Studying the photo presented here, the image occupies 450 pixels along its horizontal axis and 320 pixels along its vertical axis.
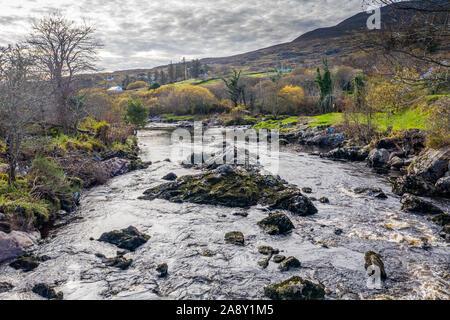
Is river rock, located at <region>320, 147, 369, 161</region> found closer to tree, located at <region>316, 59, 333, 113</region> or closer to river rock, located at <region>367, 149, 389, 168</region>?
river rock, located at <region>367, 149, 389, 168</region>

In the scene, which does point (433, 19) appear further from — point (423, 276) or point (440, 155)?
point (440, 155)

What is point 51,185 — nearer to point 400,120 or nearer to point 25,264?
point 25,264

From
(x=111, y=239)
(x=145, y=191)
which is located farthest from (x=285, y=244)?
(x=145, y=191)

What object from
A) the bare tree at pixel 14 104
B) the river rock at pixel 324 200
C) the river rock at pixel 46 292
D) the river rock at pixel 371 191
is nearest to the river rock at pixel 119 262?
the river rock at pixel 46 292

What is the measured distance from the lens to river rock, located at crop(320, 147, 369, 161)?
69.1 ft

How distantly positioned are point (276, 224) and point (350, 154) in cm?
1512

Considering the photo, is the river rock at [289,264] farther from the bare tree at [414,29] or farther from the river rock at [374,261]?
the bare tree at [414,29]

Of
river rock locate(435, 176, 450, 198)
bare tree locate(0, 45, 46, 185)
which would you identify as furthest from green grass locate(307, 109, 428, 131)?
bare tree locate(0, 45, 46, 185)

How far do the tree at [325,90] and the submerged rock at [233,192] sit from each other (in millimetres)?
42523

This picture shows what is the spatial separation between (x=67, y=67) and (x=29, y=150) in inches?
448

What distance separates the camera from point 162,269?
6793 mm

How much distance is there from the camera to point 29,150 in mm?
13336

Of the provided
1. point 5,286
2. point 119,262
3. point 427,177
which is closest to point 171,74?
point 427,177

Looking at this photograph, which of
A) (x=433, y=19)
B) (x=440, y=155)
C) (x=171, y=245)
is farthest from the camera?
(x=440, y=155)
